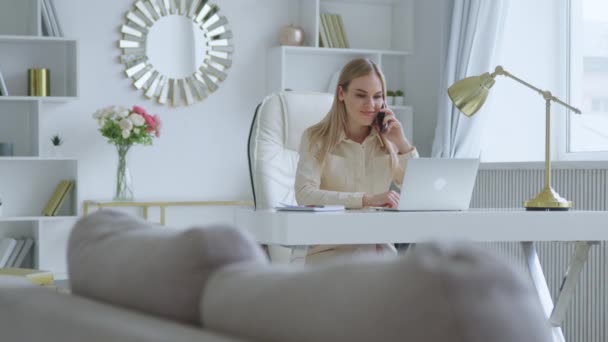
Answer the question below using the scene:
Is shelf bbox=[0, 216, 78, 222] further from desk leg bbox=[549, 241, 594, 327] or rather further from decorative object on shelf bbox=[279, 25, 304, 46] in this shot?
desk leg bbox=[549, 241, 594, 327]

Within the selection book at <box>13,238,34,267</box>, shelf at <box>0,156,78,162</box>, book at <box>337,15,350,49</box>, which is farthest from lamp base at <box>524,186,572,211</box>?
book at <box>13,238,34,267</box>

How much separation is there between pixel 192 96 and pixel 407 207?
274 cm

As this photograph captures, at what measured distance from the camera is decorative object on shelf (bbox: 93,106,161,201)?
4.79m

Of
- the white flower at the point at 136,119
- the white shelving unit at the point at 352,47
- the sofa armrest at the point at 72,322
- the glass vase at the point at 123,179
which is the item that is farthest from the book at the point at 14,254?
the sofa armrest at the point at 72,322

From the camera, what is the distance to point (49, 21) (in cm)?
479

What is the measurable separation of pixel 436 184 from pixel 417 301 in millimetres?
2093

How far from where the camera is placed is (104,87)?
5.04m

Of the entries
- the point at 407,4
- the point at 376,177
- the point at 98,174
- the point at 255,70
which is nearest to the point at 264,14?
the point at 255,70

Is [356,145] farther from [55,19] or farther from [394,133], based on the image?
[55,19]

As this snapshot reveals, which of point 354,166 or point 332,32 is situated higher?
point 332,32

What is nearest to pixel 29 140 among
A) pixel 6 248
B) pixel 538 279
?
pixel 6 248

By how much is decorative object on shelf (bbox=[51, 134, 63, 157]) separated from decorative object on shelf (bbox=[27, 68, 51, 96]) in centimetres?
23

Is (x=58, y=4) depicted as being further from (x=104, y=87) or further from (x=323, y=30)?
(x=323, y=30)

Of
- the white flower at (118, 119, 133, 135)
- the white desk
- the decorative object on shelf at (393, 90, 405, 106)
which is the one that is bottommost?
the white desk
